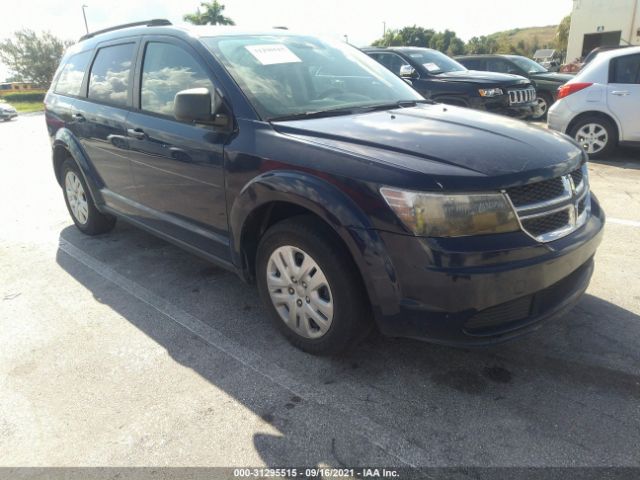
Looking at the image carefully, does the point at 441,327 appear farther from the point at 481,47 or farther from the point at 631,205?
the point at 481,47

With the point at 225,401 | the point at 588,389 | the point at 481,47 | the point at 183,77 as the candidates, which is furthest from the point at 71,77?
the point at 481,47

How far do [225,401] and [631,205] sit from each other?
4673 millimetres

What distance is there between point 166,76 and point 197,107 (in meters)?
0.84

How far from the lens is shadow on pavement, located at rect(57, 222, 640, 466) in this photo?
2.08 meters

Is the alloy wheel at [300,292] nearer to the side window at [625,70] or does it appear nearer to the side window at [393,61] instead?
the side window at [625,70]

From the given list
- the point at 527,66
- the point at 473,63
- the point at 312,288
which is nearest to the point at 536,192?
the point at 312,288

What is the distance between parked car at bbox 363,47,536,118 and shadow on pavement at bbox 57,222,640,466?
580cm

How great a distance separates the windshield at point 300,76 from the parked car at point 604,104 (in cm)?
457

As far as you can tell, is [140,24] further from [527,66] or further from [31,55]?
[31,55]

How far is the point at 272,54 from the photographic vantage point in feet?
10.6

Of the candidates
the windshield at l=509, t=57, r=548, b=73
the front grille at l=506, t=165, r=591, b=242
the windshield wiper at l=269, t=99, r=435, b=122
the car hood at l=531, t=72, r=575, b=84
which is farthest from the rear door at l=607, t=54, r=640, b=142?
the windshield at l=509, t=57, r=548, b=73

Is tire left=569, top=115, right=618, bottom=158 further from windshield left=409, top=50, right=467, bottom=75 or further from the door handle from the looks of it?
the door handle

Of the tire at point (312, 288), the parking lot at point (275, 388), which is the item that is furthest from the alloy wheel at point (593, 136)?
the tire at point (312, 288)

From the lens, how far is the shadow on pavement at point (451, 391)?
2.08 meters
